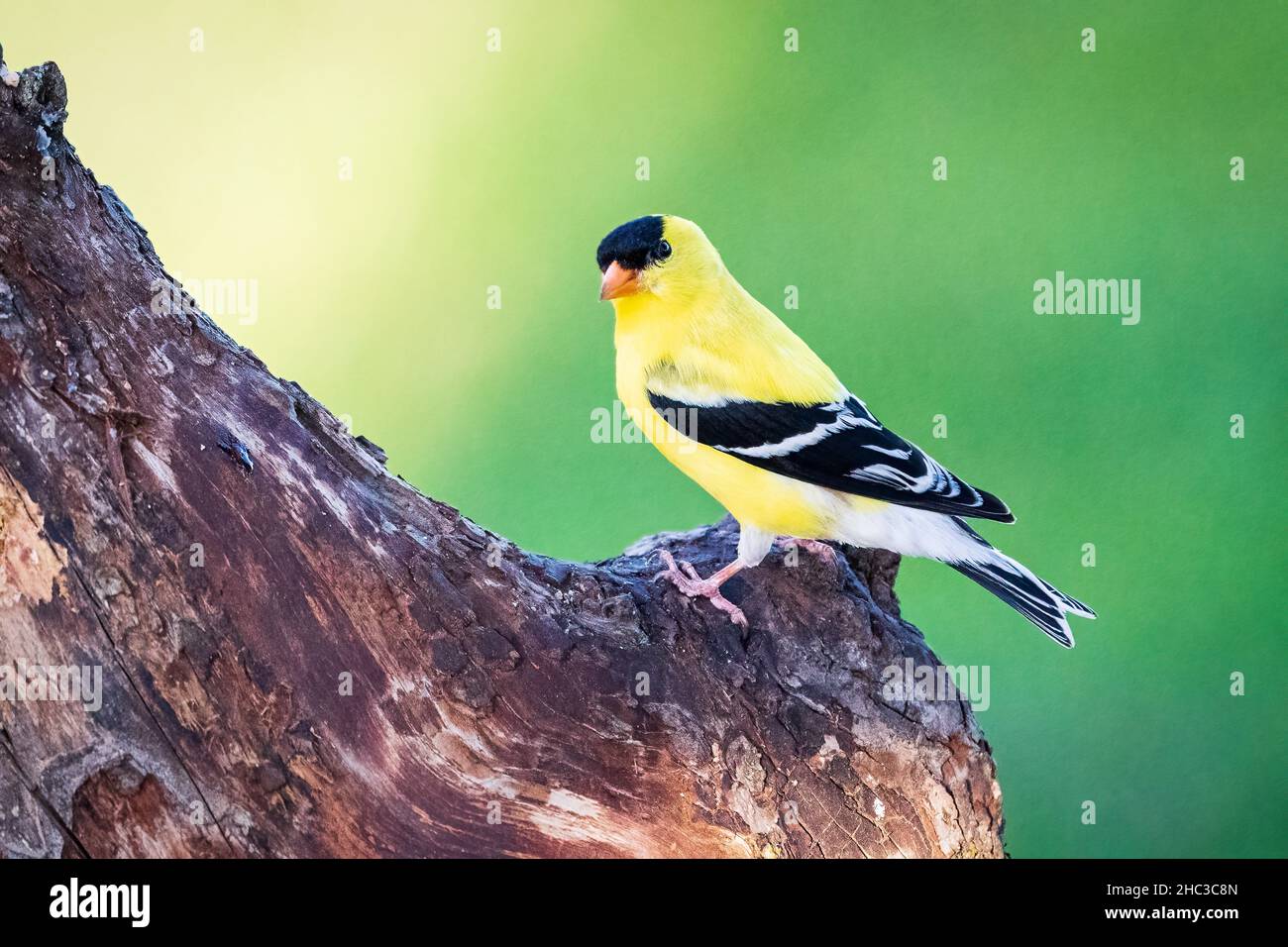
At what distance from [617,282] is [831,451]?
19.2 inches

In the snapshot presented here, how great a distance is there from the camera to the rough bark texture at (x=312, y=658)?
1.52 m

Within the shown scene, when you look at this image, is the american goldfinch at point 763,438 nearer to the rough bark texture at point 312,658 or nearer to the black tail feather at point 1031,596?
the black tail feather at point 1031,596

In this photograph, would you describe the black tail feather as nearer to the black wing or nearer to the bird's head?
the black wing

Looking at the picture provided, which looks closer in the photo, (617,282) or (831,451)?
(831,451)

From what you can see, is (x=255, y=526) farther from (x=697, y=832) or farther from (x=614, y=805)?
(x=697, y=832)

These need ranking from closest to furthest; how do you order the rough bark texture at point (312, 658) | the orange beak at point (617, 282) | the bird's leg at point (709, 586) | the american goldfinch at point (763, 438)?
the rough bark texture at point (312, 658) → the bird's leg at point (709, 586) → the american goldfinch at point (763, 438) → the orange beak at point (617, 282)

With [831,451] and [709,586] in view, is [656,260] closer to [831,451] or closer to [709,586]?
[831,451]

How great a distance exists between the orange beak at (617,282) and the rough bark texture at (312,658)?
547mm

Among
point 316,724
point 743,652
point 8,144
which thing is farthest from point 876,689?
point 8,144

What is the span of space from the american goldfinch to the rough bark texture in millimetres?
219

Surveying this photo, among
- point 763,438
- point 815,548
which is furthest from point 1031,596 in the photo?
point 763,438

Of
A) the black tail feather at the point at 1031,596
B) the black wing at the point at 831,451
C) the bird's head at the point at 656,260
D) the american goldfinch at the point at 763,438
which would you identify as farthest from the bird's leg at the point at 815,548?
the bird's head at the point at 656,260

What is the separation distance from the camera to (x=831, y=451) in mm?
2002
